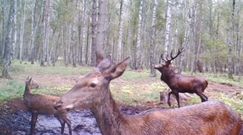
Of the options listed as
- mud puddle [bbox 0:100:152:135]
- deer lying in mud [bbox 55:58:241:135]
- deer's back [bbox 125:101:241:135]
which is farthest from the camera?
mud puddle [bbox 0:100:152:135]

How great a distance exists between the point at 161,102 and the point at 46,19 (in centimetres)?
1805

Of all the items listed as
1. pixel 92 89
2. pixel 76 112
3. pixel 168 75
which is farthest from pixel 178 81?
pixel 92 89

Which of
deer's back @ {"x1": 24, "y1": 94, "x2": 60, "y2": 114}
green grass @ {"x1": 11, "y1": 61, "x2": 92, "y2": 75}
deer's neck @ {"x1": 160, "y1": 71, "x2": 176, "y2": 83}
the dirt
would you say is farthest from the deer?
green grass @ {"x1": 11, "y1": 61, "x2": 92, "y2": 75}

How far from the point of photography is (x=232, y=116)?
505cm

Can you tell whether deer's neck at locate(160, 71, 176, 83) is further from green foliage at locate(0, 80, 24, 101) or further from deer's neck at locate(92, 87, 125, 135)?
deer's neck at locate(92, 87, 125, 135)

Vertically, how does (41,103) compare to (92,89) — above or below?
below

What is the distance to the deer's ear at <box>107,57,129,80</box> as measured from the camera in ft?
13.9

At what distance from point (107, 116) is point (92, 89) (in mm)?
387

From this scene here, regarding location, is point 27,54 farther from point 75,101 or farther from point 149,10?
point 75,101

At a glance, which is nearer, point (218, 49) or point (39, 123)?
point (39, 123)

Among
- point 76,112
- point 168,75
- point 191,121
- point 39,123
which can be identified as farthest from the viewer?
point 168,75

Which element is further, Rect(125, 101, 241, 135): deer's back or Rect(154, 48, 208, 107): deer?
Rect(154, 48, 208, 107): deer

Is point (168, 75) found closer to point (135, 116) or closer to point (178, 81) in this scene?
point (178, 81)

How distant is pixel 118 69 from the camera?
167 inches
